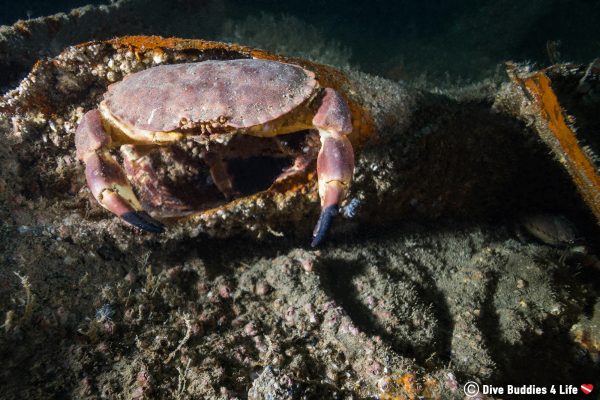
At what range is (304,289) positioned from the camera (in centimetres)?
303

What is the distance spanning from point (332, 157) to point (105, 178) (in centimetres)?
171

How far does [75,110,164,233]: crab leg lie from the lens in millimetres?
2600

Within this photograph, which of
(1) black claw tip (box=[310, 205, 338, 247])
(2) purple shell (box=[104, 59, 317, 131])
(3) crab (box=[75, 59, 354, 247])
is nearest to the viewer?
(1) black claw tip (box=[310, 205, 338, 247])

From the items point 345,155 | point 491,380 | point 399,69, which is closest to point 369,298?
point 491,380

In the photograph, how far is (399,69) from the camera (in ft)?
33.1

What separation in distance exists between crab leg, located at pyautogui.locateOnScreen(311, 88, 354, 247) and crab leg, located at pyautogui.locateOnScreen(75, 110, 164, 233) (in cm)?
123

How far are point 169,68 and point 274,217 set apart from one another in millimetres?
1532

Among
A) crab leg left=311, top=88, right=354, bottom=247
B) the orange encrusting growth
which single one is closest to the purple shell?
crab leg left=311, top=88, right=354, bottom=247

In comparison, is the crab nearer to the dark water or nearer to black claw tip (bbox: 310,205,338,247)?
black claw tip (bbox: 310,205,338,247)

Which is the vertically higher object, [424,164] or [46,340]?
[424,164]

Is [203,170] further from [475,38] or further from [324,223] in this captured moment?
[475,38]

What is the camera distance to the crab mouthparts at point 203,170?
135 inches

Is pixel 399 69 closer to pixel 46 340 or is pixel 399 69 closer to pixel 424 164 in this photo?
pixel 424 164

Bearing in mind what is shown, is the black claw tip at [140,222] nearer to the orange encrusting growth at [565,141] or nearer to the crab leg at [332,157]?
the crab leg at [332,157]
